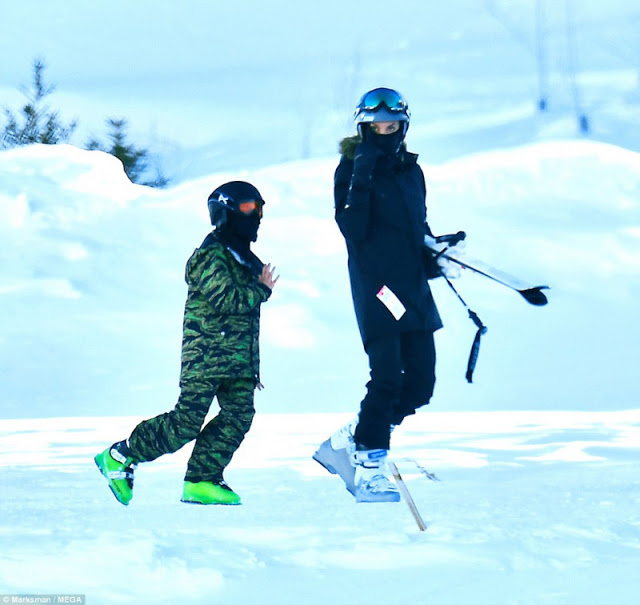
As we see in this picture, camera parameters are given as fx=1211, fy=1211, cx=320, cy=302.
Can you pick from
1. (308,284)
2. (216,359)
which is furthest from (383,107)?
(308,284)

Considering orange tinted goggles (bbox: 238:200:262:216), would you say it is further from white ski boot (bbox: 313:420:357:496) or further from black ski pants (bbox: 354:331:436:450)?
white ski boot (bbox: 313:420:357:496)

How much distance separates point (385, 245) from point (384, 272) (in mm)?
104

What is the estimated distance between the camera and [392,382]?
4.63 metres

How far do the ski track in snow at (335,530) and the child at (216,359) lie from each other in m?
0.17

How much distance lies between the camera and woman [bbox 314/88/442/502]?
462cm

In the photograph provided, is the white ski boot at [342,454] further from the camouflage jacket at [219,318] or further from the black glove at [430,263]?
the black glove at [430,263]

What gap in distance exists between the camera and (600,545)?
3920 mm

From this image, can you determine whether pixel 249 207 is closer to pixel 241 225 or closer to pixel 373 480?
pixel 241 225

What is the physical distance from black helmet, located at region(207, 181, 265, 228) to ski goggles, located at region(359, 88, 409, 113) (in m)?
0.56

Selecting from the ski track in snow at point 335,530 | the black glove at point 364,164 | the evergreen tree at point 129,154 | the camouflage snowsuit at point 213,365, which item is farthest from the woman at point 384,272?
the evergreen tree at point 129,154

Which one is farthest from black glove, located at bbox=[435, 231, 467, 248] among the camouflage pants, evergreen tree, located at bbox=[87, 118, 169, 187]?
evergreen tree, located at bbox=[87, 118, 169, 187]

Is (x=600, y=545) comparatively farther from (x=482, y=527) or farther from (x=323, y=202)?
(x=323, y=202)

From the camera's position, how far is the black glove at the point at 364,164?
4.61m

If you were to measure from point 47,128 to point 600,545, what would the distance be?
1684 inches
